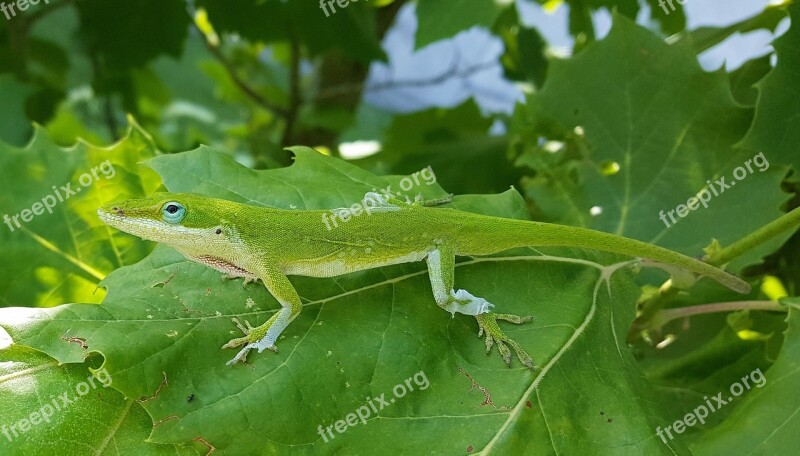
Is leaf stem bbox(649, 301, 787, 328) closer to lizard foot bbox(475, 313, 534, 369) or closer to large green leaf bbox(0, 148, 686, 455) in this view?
large green leaf bbox(0, 148, 686, 455)

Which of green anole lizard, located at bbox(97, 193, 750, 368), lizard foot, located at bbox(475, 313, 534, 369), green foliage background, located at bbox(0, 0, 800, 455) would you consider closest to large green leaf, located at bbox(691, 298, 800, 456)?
green foliage background, located at bbox(0, 0, 800, 455)

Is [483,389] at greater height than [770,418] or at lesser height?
greater

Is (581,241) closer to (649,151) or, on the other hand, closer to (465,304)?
(465,304)

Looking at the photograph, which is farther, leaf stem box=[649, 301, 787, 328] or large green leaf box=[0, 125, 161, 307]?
large green leaf box=[0, 125, 161, 307]

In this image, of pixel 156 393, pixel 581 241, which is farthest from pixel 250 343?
pixel 581 241

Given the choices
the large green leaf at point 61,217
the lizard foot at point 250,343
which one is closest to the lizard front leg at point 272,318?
the lizard foot at point 250,343

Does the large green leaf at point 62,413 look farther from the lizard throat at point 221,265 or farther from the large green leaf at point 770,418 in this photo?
the large green leaf at point 770,418
